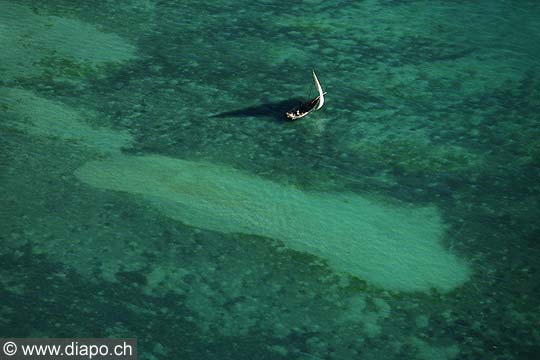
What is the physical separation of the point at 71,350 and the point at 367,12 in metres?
2.32

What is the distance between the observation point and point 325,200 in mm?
2533

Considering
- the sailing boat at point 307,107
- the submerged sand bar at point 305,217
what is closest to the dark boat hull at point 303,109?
the sailing boat at point 307,107

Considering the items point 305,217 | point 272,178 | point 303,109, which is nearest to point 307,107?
point 303,109

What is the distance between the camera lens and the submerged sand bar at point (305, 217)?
2.31m

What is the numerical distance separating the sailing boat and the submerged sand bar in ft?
1.27

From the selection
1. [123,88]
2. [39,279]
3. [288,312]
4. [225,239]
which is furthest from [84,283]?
[123,88]

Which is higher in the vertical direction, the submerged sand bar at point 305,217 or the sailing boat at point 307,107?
the sailing boat at point 307,107

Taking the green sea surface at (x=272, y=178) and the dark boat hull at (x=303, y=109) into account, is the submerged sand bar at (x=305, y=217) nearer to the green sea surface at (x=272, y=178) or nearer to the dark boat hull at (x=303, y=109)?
the green sea surface at (x=272, y=178)

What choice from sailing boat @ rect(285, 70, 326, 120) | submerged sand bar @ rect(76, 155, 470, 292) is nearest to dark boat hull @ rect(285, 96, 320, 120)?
sailing boat @ rect(285, 70, 326, 120)

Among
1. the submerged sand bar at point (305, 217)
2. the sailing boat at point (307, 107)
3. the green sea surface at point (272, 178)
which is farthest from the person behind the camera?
the sailing boat at point (307, 107)

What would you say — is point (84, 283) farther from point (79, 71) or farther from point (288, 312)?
point (79, 71)

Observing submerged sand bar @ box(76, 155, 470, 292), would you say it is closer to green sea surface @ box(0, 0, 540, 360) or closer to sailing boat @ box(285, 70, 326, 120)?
green sea surface @ box(0, 0, 540, 360)

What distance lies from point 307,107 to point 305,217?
1.95 feet

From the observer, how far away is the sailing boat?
9.33ft
